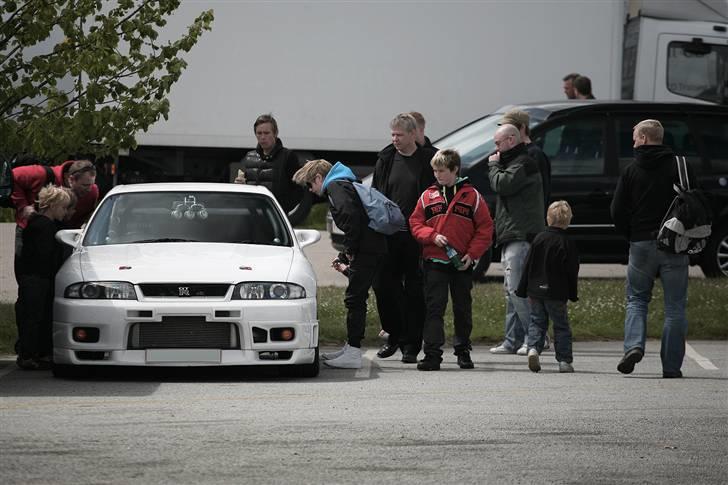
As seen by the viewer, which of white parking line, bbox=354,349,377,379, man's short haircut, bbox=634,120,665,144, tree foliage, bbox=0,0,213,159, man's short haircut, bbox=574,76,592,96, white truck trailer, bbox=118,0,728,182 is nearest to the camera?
man's short haircut, bbox=634,120,665,144

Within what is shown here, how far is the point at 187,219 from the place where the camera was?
11.4 m

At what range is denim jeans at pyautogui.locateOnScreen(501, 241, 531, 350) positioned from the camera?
12078mm

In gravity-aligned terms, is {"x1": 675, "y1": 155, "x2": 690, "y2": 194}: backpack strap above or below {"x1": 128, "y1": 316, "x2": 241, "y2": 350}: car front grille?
above

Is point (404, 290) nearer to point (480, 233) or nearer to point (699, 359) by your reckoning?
point (480, 233)

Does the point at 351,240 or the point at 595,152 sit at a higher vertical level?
the point at 595,152

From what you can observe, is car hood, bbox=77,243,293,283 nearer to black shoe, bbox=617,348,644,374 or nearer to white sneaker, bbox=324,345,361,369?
white sneaker, bbox=324,345,361,369

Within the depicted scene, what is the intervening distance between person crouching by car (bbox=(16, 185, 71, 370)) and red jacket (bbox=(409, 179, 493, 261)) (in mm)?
2426

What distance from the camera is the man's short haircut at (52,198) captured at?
1098 cm

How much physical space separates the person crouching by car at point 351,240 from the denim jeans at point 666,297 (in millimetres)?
1738

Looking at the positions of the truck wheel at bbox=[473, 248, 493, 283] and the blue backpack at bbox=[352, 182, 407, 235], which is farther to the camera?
the truck wheel at bbox=[473, 248, 493, 283]

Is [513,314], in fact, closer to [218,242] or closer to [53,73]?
[218,242]

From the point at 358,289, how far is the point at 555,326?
139 cm

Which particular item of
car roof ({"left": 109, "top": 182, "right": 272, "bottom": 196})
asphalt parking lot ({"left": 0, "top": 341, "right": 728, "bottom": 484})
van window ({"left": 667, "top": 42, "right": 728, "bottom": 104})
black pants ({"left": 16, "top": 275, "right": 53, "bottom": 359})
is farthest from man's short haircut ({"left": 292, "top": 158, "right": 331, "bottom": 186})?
van window ({"left": 667, "top": 42, "right": 728, "bottom": 104})

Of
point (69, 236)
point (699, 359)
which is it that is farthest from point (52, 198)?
point (699, 359)
